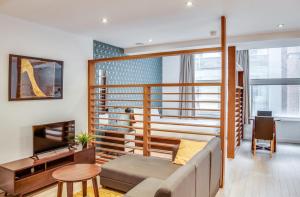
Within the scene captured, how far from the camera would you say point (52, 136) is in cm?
390

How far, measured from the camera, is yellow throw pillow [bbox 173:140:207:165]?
11.0 feet

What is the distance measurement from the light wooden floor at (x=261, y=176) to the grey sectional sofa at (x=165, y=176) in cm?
49

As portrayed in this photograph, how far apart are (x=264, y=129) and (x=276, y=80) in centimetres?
221

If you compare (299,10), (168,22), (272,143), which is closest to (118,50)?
(168,22)

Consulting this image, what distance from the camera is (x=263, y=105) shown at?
6.95 meters

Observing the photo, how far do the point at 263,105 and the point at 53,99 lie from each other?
6.03 m

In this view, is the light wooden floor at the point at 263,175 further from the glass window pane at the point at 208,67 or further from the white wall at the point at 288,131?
the glass window pane at the point at 208,67

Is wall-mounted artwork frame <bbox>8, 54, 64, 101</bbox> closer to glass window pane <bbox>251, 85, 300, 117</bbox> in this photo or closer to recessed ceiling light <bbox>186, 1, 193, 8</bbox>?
recessed ceiling light <bbox>186, 1, 193, 8</bbox>

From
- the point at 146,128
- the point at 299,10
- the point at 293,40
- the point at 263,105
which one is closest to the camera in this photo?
the point at 299,10

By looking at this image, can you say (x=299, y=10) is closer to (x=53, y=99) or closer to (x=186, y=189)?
(x=186, y=189)

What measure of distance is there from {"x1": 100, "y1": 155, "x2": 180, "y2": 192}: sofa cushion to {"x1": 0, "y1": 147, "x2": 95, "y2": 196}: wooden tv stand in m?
0.86

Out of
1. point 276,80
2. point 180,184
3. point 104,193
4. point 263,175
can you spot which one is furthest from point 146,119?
point 276,80

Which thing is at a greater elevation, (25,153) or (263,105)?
(263,105)

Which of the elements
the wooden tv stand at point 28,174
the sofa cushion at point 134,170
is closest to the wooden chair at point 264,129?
the sofa cushion at point 134,170
